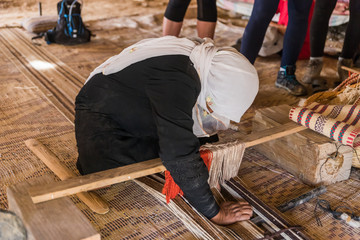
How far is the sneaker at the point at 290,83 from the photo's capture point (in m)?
2.35

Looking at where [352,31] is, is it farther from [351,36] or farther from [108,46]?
[108,46]

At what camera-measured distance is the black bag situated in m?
3.11

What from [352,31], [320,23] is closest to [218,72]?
[320,23]

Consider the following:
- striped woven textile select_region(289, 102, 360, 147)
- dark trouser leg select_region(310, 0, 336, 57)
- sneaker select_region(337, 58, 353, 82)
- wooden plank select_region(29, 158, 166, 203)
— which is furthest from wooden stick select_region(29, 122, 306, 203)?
sneaker select_region(337, 58, 353, 82)

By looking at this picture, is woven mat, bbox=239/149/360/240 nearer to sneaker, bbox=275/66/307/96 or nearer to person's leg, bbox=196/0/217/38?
sneaker, bbox=275/66/307/96

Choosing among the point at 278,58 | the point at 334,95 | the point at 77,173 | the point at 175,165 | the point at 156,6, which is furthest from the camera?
the point at 156,6

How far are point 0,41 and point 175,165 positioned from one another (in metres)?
2.57

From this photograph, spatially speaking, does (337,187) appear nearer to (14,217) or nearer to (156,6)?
(14,217)

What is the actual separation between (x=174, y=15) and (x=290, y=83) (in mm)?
823

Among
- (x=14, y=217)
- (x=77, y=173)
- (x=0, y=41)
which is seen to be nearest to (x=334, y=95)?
(x=77, y=173)

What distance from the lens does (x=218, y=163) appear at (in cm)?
134

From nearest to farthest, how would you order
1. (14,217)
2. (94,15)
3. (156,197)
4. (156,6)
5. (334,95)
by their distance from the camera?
1. (14,217)
2. (156,197)
3. (334,95)
4. (94,15)
5. (156,6)

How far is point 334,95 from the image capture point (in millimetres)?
1701

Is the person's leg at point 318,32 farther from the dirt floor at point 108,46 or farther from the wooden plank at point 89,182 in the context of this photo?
the wooden plank at point 89,182
